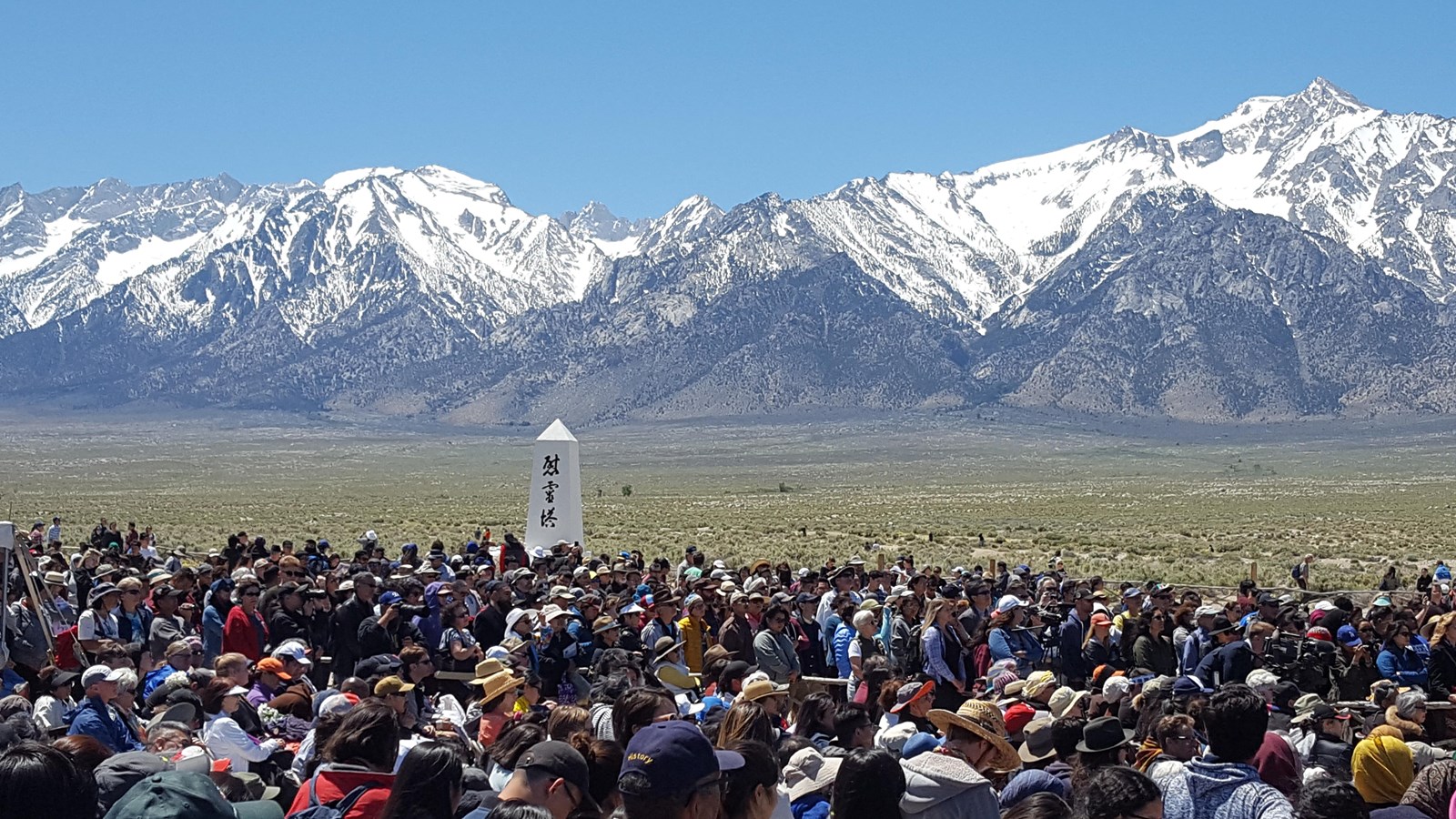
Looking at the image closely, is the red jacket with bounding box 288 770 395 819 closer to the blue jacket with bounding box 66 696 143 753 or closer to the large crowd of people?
the large crowd of people

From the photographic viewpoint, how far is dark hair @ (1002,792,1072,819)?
4.92 m

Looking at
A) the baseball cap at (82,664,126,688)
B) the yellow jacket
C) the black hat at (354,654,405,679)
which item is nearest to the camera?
the baseball cap at (82,664,126,688)

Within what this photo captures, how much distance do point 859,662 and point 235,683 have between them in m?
4.37

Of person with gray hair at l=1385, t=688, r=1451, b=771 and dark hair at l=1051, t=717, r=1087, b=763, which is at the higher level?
dark hair at l=1051, t=717, r=1087, b=763

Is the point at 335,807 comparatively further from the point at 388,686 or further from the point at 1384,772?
the point at 1384,772

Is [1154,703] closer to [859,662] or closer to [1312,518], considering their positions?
[859,662]

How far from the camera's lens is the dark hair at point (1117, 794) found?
16.3 ft

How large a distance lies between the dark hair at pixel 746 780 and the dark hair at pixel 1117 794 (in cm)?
104

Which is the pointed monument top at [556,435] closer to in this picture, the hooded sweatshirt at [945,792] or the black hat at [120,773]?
the black hat at [120,773]

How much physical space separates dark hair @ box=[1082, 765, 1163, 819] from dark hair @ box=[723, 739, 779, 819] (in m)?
1.04

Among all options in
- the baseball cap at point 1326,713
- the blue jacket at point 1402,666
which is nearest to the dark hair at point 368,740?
the baseball cap at point 1326,713

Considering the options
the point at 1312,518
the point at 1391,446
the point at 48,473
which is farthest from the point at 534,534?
the point at 1391,446

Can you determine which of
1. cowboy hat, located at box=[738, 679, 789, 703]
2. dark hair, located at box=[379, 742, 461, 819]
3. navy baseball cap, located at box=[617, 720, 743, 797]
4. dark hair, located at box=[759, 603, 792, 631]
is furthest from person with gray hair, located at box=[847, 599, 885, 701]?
navy baseball cap, located at box=[617, 720, 743, 797]

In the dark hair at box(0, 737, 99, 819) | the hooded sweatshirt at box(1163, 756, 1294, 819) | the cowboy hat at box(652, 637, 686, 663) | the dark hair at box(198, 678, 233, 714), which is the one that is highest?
the dark hair at box(0, 737, 99, 819)
